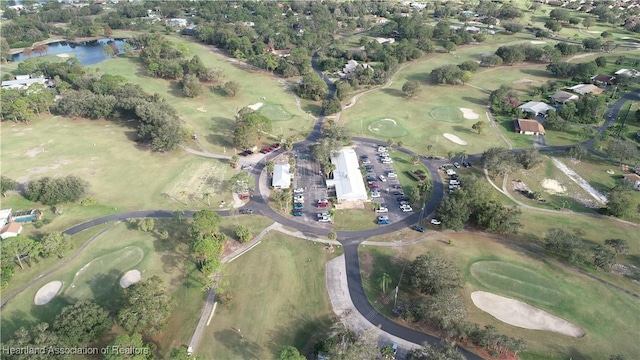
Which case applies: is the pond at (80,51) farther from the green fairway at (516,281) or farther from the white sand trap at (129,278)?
the green fairway at (516,281)

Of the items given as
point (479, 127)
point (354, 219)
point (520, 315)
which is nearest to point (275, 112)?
point (354, 219)

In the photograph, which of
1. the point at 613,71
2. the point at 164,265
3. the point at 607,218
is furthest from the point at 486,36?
the point at 164,265

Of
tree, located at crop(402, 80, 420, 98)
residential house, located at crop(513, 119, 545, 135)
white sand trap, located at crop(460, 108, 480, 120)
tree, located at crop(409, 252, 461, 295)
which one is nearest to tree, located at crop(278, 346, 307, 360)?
tree, located at crop(409, 252, 461, 295)

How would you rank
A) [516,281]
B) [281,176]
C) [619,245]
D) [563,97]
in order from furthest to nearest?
[563,97]
[281,176]
[619,245]
[516,281]

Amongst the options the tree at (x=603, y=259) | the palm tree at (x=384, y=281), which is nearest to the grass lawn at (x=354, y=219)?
the palm tree at (x=384, y=281)

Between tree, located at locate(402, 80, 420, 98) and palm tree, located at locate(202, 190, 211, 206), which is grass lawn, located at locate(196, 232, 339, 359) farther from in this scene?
tree, located at locate(402, 80, 420, 98)

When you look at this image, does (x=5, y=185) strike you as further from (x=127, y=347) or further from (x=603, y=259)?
(x=603, y=259)
